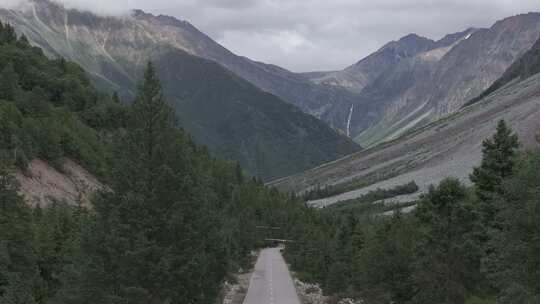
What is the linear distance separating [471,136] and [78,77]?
105 metres

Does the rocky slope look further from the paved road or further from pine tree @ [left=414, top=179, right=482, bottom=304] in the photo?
pine tree @ [left=414, top=179, right=482, bottom=304]

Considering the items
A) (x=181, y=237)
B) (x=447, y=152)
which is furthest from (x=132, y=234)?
(x=447, y=152)

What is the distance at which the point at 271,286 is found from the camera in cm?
5322

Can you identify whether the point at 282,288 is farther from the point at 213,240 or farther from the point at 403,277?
the point at 403,277

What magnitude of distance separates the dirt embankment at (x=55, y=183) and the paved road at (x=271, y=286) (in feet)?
42.1

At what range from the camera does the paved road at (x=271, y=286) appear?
1752 inches

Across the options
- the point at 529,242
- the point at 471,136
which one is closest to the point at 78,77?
the point at 529,242

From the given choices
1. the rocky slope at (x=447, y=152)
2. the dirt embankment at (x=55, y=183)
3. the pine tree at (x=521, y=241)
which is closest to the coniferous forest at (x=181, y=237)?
the pine tree at (x=521, y=241)

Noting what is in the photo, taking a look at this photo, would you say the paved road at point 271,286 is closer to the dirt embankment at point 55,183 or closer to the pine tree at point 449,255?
the dirt embankment at point 55,183

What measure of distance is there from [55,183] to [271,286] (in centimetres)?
1778

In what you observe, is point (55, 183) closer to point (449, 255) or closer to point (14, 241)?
point (14, 241)

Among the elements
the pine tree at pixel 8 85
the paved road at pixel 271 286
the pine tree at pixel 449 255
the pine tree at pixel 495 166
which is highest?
the pine tree at pixel 8 85

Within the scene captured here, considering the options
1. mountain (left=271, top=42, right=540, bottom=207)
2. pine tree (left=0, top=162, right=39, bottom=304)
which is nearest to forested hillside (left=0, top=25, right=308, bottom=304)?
pine tree (left=0, top=162, right=39, bottom=304)

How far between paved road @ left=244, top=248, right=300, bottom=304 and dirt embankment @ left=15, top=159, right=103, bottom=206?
42.1 feet
